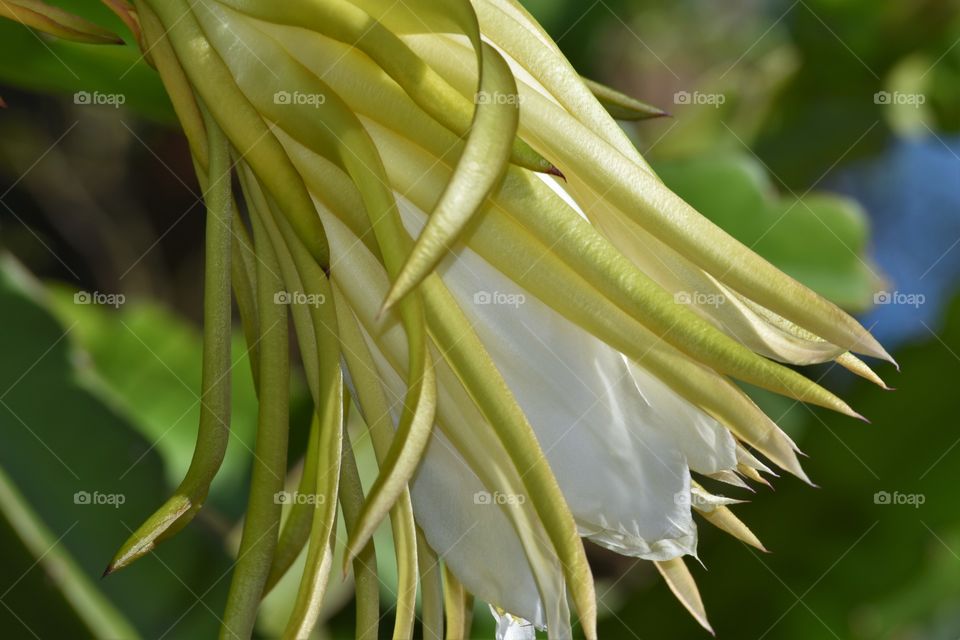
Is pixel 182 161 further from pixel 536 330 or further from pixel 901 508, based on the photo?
pixel 536 330

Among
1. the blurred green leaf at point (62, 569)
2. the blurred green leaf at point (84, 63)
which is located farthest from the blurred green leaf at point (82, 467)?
the blurred green leaf at point (84, 63)

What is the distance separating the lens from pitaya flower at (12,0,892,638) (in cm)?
51

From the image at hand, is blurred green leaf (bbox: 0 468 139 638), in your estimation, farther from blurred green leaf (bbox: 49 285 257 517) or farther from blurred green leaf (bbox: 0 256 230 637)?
blurred green leaf (bbox: 49 285 257 517)

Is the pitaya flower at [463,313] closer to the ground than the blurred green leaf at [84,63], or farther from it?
closer to the ground

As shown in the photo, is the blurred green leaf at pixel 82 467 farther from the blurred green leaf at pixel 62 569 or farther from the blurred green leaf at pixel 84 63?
the blurred green leaf at pixel 84 63

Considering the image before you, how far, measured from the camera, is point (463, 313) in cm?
52

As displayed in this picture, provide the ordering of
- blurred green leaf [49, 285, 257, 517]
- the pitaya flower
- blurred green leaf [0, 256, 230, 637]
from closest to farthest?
the pitaya flower
blurred green leaf [0, 256, 230, 637]
blurred green leaf [49, 285, 257, 517]

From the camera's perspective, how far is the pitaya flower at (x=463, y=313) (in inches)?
19.9

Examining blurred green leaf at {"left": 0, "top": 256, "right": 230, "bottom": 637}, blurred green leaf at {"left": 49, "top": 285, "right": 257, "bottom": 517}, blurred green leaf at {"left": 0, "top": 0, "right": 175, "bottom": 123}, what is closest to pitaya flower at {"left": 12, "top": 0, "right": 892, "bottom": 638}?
blurred green leaf at {"left": 0, "top": 0, "right": 175, "bottom": 123}

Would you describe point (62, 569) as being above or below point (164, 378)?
below

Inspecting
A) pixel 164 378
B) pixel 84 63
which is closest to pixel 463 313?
pixel 84 63

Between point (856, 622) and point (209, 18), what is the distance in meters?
0.96

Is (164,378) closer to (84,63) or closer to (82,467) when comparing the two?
(82,467)

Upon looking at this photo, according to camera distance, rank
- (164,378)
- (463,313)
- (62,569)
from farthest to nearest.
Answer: (164,378), (62,569), (463,313)
